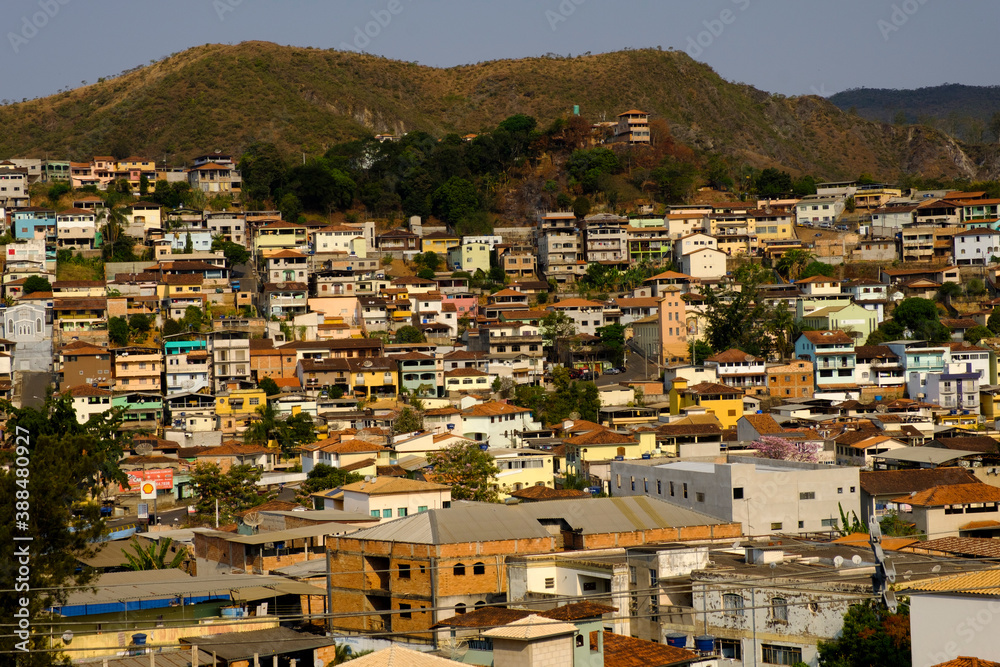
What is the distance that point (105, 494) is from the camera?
34.9 m

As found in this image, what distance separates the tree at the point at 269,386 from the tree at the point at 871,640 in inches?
1229

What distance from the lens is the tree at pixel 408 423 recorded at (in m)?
40.1

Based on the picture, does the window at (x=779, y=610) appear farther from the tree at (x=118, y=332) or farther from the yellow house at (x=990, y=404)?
the tree at (x=118, y=332)

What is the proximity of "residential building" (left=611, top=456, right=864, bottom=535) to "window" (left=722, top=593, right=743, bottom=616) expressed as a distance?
30.8ft

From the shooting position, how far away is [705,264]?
56438 mm

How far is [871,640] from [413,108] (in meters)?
96.3

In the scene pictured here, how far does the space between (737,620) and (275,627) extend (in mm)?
6436

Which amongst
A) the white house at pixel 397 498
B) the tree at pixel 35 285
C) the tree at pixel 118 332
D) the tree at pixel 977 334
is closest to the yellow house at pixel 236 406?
the tree at pixel 118 332

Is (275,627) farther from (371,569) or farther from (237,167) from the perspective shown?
(237,167)

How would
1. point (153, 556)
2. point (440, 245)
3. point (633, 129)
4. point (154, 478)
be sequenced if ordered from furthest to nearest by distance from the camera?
point (633, 129) < point (440, 245) < point (154, 478) < point (153, 556)

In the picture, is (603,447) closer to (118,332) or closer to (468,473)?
(468,473)

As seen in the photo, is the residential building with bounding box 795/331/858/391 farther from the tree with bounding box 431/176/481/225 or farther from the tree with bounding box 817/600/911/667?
the tree with bounding box 817/600/911/667

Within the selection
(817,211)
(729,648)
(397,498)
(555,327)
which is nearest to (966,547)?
(729,648)

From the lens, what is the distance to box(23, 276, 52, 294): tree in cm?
5022
